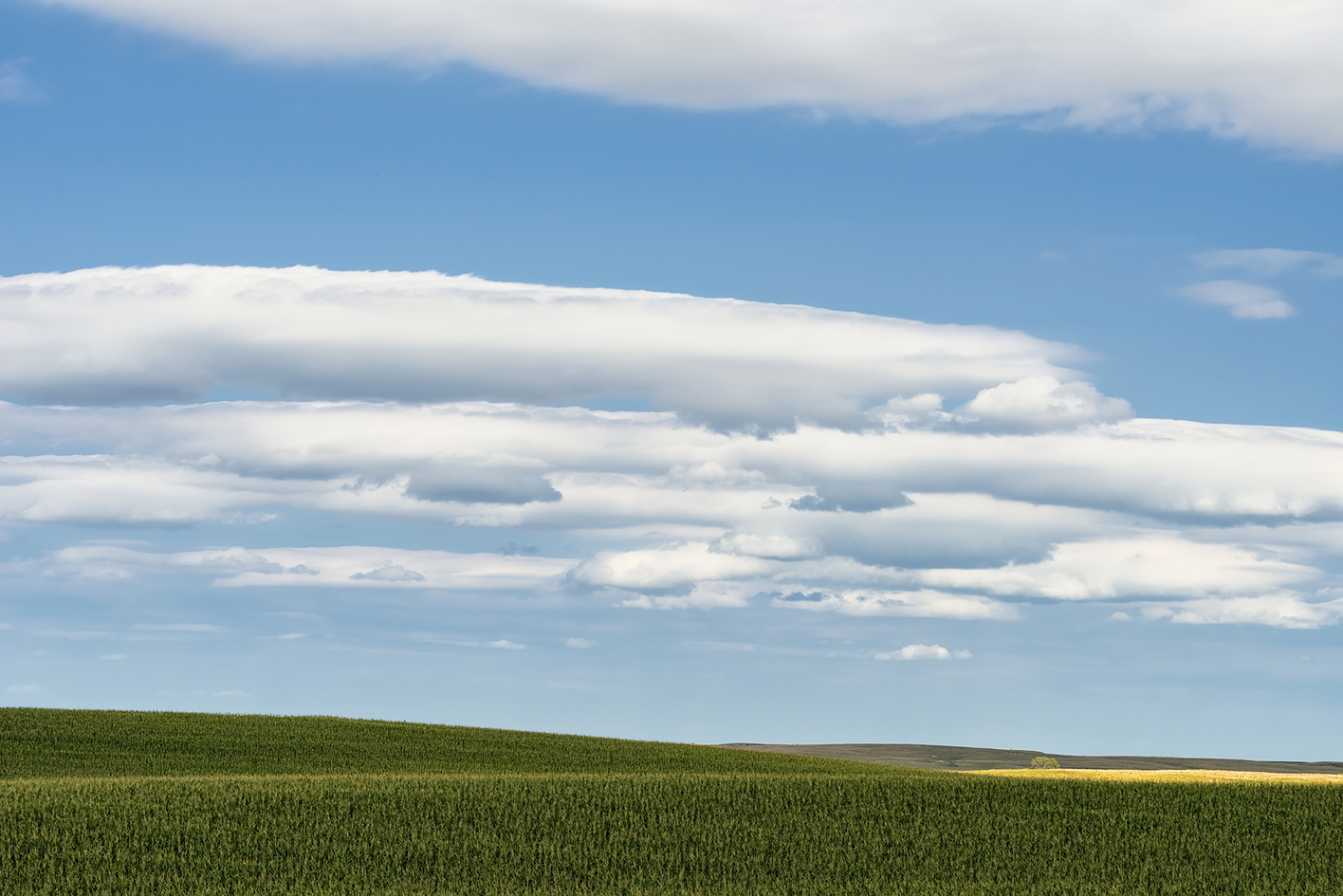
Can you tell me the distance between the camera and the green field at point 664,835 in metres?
17.4

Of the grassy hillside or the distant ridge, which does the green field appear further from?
the distant ridge

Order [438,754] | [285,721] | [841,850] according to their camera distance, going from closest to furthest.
→ [841,850]
[438,754]
[285,721]

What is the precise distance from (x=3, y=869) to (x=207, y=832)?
2.84m

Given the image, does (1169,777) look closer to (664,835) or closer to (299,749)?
(664,835)

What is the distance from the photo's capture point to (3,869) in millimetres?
17328

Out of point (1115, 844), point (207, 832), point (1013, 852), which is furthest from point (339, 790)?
point (1115, 844)

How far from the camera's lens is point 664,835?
19.5 metres

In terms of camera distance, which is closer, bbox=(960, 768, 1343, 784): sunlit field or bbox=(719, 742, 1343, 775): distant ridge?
bbox=(960, 768, 1343, 784): sunlit field

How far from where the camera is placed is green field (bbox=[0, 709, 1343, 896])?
17375 millimetres

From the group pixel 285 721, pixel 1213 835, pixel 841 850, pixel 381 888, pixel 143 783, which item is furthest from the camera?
pixel 285 721

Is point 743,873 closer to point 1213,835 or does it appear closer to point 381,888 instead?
point 381,888

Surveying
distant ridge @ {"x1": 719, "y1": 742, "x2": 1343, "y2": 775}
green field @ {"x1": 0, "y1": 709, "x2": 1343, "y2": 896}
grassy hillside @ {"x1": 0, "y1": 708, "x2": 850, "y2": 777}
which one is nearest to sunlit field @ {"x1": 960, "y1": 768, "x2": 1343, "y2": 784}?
green field @ {"x1": 0, "y1": 709, "x2": 1343, "y2": 896}

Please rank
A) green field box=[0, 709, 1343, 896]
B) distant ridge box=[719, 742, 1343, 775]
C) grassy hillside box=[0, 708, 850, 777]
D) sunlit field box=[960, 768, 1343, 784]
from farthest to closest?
distant ridge box=[719, 742, 1343, 775], grassy hillside box=[0, 708, 850, 777], sunlit field box=[960, 768, 1343, 784], green field box=[0, 709, 1343, 896]

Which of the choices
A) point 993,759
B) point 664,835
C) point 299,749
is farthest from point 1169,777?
point 993,759
